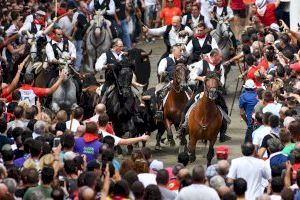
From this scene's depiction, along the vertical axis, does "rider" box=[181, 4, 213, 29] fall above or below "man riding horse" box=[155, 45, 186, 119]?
below

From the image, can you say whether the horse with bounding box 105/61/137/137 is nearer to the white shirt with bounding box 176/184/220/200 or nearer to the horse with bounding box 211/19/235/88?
the horse with bounding box 211/19/235/88

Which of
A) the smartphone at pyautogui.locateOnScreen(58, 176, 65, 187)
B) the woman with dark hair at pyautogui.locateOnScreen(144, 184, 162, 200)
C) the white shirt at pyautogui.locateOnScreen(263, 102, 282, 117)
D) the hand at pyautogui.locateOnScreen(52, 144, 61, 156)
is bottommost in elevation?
the white shirt at pyautogui.locateOnScreen(263, 102, 282, 117)

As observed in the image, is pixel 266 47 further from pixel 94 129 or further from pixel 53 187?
pixel 53 187

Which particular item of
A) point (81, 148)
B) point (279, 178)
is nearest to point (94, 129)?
point (81, 148)

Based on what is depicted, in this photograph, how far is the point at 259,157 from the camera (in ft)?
75.1

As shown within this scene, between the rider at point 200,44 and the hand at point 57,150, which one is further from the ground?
the hand at point 57,150

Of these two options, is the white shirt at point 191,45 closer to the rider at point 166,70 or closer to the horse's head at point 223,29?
the rider at point 166,70

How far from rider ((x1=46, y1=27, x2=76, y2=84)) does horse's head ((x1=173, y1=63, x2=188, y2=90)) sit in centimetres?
325

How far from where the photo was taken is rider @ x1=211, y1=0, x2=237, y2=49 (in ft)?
121

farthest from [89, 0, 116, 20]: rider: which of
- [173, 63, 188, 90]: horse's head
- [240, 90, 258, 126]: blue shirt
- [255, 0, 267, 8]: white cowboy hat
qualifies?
[240, 90, 258, 126]: blue shirt

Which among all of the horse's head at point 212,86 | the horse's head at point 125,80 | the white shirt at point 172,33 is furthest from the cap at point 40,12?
the horse's head at point 212,86

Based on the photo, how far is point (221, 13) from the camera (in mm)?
37281

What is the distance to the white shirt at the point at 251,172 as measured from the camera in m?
21.7

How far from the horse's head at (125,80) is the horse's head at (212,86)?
226 cm
